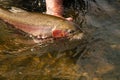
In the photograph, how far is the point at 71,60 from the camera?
4516 mm

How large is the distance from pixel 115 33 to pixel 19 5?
213 cm

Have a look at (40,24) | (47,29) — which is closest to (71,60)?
(47,29)

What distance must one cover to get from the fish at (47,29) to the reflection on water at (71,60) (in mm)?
148

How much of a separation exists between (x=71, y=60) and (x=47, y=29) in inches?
25.7

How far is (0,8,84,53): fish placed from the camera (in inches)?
184

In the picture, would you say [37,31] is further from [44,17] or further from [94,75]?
[94,75]

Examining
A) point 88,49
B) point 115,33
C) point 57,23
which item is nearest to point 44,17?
point 57,23

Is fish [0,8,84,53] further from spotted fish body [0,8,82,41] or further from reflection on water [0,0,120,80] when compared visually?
reflection on water [0,0,120,80]

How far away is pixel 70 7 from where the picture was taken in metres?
6.14

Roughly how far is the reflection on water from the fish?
0.15 m

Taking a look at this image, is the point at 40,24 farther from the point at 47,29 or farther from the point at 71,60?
the point at 71,60

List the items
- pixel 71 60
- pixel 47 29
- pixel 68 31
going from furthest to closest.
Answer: pixel 47 29
pixel 68 31
pixel 71 60

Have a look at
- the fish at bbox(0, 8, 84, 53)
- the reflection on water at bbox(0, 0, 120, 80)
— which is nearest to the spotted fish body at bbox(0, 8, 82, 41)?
the fish at bbox(0, 8, 84, 53)

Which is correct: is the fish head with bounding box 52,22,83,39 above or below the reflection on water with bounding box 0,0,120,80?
above
